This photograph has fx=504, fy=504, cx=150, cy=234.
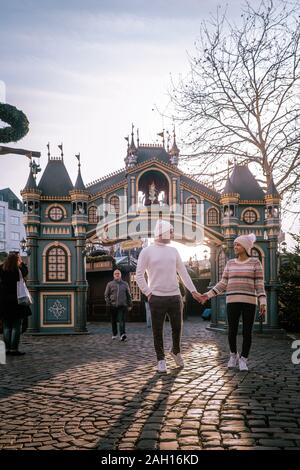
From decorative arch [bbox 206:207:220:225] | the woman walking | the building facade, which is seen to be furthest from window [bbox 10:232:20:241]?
the woman walking

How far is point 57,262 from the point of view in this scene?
16828mm

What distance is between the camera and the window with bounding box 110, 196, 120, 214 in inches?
674

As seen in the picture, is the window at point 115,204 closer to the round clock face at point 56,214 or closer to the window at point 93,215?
the window at point 93,215

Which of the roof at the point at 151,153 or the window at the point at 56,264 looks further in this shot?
the roof at the point at 151,153

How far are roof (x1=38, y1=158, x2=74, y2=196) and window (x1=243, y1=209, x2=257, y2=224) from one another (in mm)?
6005

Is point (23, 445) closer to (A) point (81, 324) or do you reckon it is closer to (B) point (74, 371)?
(B) point (74, 371)

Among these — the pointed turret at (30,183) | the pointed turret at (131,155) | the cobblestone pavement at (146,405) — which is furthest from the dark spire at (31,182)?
the cobblestone pavement at (146,405)

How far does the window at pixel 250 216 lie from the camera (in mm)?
17047

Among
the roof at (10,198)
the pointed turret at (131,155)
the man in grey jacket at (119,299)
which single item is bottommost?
the man in grey jacket at (119,299)

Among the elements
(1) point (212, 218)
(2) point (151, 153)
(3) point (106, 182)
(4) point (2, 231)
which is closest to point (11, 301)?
(3) point (106, 182)

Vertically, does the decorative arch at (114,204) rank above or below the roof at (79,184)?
below

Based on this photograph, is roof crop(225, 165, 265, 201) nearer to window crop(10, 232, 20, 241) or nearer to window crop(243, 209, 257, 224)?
window crop(243, 209, 257, 224)

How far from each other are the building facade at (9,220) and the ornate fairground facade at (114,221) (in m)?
60.7

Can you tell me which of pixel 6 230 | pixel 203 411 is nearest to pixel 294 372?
pixel 203 411
